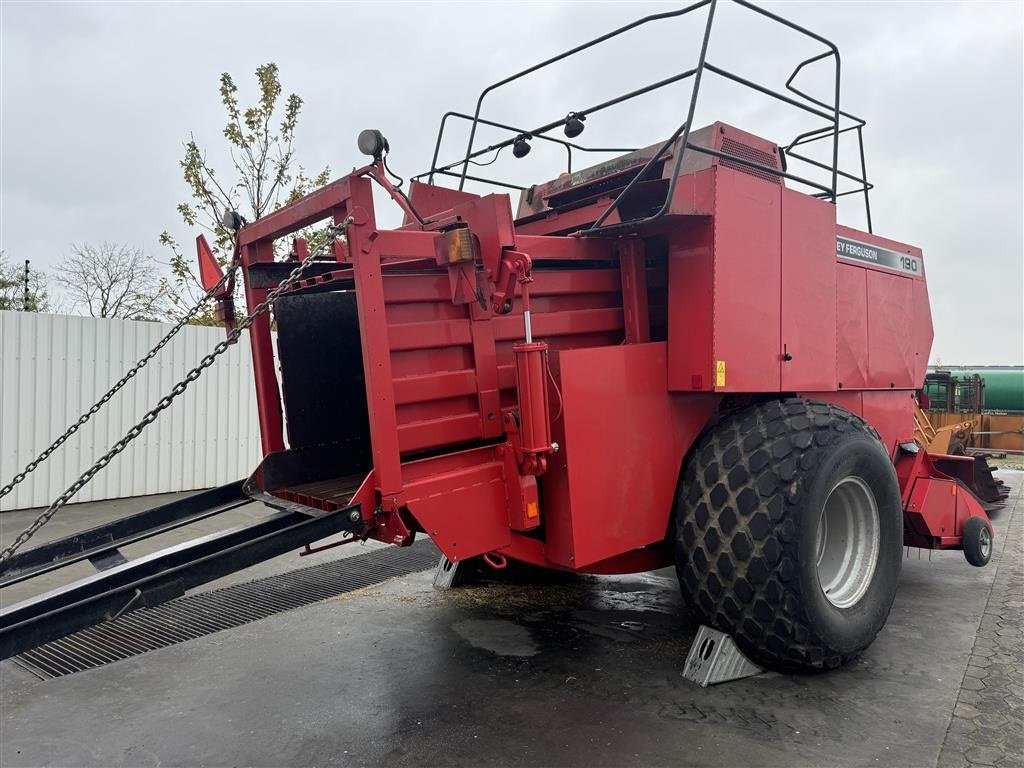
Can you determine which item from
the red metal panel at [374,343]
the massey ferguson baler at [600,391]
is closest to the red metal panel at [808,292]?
the massey ferguson baler at [600,391]

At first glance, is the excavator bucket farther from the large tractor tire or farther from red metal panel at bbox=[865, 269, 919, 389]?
the large tractor tire

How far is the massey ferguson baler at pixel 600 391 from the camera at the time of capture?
127 inches

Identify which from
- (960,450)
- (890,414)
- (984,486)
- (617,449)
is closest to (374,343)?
(617,449)

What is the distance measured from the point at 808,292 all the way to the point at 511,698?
266cm

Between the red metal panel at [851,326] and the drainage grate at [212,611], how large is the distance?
3522mm

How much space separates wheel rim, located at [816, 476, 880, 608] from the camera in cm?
419

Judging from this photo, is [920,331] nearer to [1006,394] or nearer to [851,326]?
[851,326]

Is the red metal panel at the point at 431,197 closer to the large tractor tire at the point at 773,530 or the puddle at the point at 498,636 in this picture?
the large tractor tire at the point at 773,530

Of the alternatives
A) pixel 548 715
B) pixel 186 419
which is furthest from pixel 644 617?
pixel 186 419

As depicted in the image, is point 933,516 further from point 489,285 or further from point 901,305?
point 489,285

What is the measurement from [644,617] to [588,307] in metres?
2.14

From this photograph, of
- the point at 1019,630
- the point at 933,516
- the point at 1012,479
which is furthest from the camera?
the point at 1012,479

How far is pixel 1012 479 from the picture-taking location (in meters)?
11.5

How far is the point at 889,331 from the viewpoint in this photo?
5098 millimetres
